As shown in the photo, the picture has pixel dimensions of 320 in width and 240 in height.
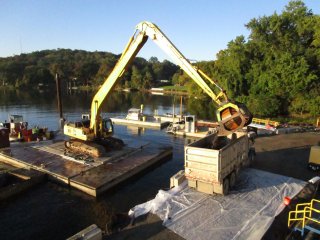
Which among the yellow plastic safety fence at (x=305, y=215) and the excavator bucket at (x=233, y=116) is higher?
the excavator bucket at (x=233, y=116)

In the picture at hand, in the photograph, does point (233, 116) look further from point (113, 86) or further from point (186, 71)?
point (113, 86)

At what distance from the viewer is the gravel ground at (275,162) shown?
10.9 metres

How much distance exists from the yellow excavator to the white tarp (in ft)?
11.5

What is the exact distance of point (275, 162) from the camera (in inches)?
798

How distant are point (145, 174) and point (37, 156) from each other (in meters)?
8.52

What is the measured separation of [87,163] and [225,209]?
1061cm

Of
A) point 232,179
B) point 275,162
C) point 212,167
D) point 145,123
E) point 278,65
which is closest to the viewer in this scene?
point 212,167

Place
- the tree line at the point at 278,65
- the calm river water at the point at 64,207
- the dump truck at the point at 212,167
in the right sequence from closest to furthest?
the calm river water at the point at 64,207 < the dump truck at the point at 212,167 < the tree line at the point at 278,65

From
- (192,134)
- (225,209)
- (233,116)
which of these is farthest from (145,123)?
(225,209)

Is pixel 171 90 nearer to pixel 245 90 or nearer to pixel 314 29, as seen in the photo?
pixel 245 90

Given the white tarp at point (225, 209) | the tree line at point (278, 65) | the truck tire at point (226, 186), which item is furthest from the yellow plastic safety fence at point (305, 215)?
the tree line at point (278, 65)

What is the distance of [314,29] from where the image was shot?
46500mm

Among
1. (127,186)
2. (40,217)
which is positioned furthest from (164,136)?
(40,217)

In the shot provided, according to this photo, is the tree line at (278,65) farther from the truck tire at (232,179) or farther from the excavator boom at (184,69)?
the truck tire at (232,179)
